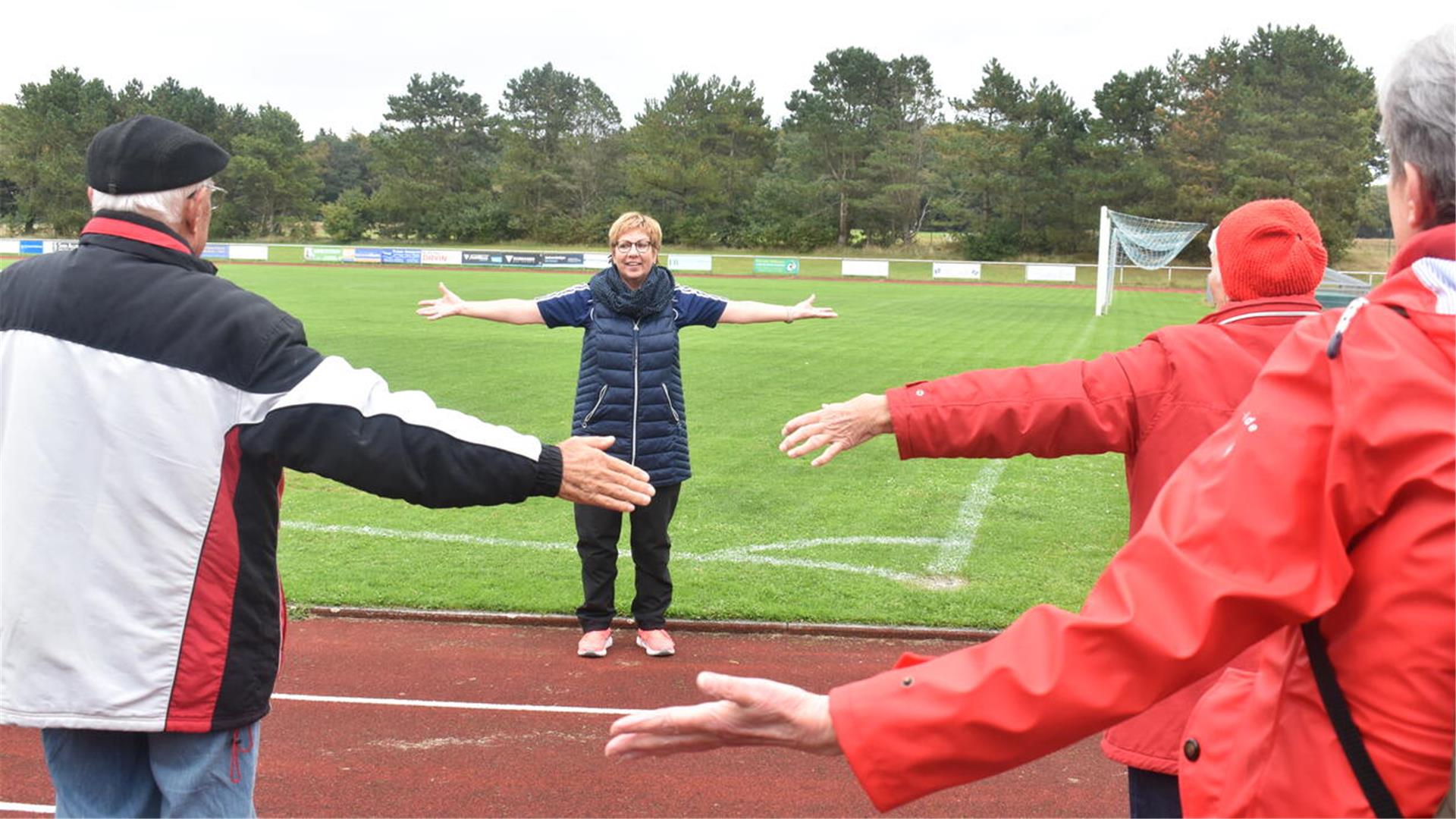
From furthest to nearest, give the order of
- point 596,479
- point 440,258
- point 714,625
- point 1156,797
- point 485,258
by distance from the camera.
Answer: point 440,258
point 485,258
point 714,625
point 1156,797
point 596,479

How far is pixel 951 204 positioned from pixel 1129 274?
17.1 metres

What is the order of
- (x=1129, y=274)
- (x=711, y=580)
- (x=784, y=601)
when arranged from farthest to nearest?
(x=1129, y=274)
(x=711, y=580)
(x=784, y=601)

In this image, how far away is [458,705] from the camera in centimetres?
612

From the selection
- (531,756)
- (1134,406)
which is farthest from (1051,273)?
(1134,406)

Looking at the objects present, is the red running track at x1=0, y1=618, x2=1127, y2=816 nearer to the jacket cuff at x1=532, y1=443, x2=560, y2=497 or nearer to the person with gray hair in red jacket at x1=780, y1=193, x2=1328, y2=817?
the person with gray hair in red jacket at x1=780, y1=193, x2=1328, y2=817

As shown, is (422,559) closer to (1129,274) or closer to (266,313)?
(266,313)

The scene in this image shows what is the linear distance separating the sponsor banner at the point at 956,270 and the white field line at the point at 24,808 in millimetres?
50956

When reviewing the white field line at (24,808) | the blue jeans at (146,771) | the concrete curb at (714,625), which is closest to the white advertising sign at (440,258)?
the concrete curb at (714,625)

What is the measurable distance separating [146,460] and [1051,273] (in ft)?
177

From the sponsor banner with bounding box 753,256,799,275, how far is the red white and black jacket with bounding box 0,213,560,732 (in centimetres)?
5386

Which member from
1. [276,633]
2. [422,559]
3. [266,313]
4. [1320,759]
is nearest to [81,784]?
[276,633]

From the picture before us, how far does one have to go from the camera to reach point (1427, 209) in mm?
1633

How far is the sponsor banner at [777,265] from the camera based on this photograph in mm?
56594

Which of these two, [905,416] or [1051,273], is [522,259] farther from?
[905,416]
